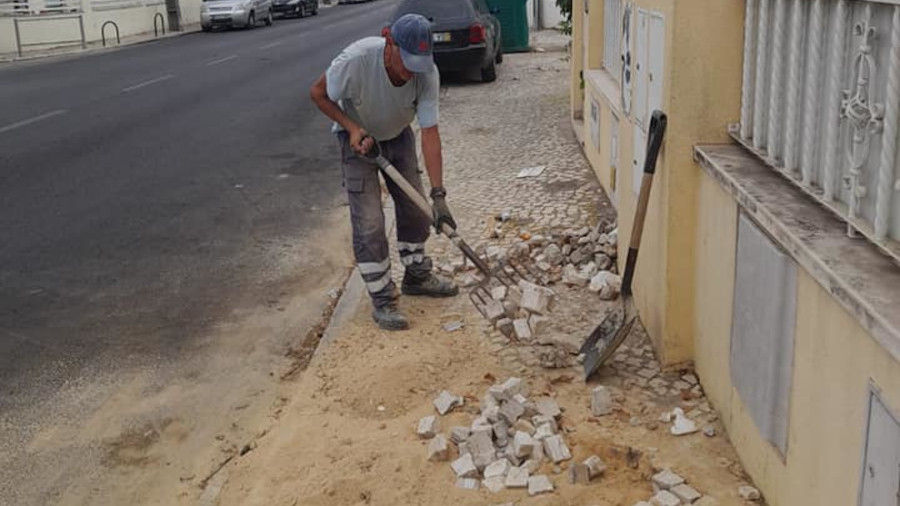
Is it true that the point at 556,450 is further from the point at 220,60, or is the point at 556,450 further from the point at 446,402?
the point at 220,60

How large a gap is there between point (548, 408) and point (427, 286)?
2.04m

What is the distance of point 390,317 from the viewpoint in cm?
599

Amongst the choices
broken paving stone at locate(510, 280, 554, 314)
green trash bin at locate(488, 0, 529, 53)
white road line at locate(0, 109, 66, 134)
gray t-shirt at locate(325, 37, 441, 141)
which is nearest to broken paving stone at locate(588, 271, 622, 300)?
broken paving stone at locate(510, 280, 554, 314)

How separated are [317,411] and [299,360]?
866 millimetres

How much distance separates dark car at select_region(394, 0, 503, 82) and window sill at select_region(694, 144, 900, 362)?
12557 mm

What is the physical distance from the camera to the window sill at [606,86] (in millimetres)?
7716

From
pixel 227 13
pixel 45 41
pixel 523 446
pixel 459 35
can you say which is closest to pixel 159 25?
pixel 227 13

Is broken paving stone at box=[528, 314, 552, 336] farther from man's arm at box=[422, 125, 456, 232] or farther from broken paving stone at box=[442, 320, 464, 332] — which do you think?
man's arm at box=[422, 125, 456, 232]

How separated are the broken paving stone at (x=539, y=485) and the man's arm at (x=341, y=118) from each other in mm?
2381

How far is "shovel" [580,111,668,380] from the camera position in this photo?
15.5 ft

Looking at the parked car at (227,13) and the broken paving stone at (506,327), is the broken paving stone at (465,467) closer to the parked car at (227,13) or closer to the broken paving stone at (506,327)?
the broken paving stone at (506,327)

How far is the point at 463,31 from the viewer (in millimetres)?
16734

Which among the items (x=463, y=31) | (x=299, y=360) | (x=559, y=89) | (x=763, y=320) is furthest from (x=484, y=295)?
(x=463, y=31)

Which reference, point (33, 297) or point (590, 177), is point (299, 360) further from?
point (590, 177)
